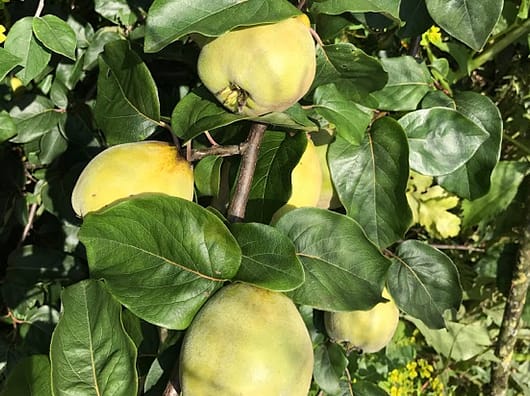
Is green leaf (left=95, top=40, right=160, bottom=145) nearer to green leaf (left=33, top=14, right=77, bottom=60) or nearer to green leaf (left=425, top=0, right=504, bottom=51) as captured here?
green leaf (left=33, top=14, right=77, bottom=60)

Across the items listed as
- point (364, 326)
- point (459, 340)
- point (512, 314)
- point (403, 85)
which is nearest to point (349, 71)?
point (403, 85)

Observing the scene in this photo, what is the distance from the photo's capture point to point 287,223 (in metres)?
0.75

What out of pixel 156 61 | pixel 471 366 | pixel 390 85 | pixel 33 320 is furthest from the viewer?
pixel 471 366

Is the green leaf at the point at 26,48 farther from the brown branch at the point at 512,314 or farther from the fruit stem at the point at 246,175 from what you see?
the brown branch at the point at 512,314

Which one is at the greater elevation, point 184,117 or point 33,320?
point 184,117

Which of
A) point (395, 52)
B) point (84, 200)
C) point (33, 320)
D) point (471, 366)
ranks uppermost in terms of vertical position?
point (84, 200)

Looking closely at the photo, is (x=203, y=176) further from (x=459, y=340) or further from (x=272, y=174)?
(x=459, y=340)

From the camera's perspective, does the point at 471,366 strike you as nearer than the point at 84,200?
No

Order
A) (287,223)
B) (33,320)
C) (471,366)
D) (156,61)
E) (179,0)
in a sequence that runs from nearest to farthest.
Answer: (179,0)
(287,223)
(156,61)
(33,320)
(471,366)

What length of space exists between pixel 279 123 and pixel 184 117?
0.12 metres

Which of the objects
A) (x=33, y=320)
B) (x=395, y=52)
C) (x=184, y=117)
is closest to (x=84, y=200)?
(x=184, y=117)

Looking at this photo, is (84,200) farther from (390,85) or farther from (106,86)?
(390,85)

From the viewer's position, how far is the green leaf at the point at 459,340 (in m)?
1.62

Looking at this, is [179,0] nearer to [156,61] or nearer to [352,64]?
[352,64]
